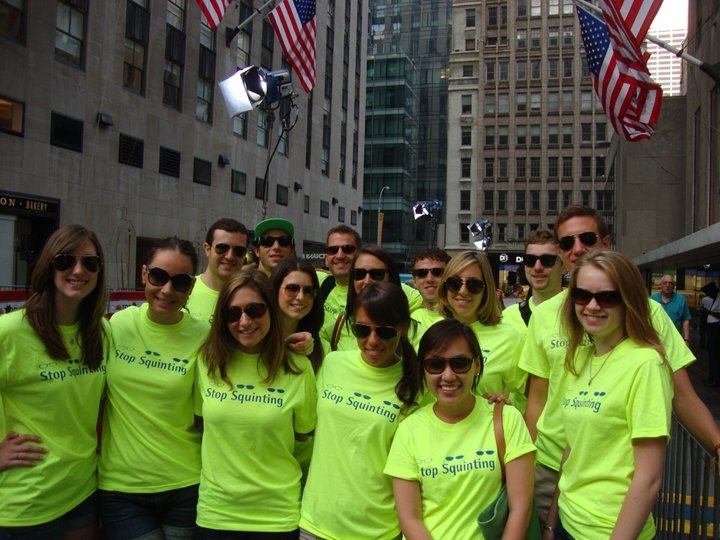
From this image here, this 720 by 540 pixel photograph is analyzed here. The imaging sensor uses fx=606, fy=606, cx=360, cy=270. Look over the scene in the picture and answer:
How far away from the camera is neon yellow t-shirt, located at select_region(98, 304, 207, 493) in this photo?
126 inches

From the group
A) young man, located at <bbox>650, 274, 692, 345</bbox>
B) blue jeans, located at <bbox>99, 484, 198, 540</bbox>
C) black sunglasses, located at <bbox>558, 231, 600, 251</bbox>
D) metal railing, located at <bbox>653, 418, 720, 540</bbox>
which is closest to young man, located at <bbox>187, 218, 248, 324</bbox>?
blue jeans, located at <bbox>99, 484, 198, 540</bbox>

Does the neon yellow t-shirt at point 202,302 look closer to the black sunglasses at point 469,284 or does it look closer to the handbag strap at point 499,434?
the black sunglasses at point 469,284

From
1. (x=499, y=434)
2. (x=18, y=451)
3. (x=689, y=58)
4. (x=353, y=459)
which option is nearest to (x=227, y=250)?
(x=18, y=451)

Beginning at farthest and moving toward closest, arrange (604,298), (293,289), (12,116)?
1. (12,116)
2. (293,289)
3. (604,298)

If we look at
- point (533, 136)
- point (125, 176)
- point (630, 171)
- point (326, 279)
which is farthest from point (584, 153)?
point (326, 279)

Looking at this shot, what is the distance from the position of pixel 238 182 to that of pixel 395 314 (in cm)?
3090

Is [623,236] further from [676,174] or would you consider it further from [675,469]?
[675,469]

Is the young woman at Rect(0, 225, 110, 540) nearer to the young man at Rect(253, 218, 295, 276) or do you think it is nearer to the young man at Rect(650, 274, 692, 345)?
the young man at Rect(253, 218, 295, 276)

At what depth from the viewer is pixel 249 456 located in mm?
3109

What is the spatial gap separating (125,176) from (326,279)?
21124mm

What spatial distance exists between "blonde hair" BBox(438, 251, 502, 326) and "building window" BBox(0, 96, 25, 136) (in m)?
18.8

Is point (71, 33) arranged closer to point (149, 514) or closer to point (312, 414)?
point (149, 514)

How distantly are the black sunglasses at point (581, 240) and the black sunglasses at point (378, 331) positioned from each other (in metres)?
1.50

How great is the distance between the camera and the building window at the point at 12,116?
18.4m
